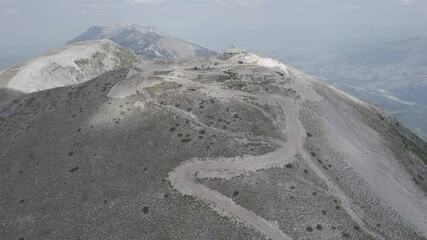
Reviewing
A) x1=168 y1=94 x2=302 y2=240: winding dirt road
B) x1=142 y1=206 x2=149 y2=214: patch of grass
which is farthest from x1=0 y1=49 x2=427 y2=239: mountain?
x1=142 y1=206 x2=149 y2=214: patch of grass

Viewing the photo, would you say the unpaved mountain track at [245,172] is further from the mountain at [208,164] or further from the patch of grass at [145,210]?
the patch of grass at [145,210]

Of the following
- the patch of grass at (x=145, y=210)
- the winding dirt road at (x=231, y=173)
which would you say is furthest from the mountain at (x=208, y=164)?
the patch of grass at (x=145, y=210)

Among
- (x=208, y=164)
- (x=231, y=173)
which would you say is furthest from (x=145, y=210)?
(x=231, y=173)

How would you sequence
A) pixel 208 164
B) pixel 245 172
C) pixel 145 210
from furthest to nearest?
pixel 208 164
pixel 245 172
pixel 145 210

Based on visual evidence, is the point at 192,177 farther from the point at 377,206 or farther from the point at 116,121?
the point at 377,206

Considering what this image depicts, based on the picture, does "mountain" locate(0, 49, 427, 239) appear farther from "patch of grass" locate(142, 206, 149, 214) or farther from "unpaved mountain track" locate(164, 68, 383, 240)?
"patch of grass" locate(142, 206, 149, 214)

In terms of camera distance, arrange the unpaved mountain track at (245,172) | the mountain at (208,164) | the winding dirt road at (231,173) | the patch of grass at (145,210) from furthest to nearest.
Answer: the patch of grass at (145,210) → the mountain at (208,164) → the unpaved mountain track at (245,172) → the winding dirt road at (231,173)

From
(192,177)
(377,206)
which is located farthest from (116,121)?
(377,206)

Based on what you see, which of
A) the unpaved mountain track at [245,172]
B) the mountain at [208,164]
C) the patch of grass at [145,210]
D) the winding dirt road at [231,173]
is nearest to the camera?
the winding dirt road at [231,173]

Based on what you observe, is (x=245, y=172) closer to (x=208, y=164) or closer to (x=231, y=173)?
(x=231, y=173)
